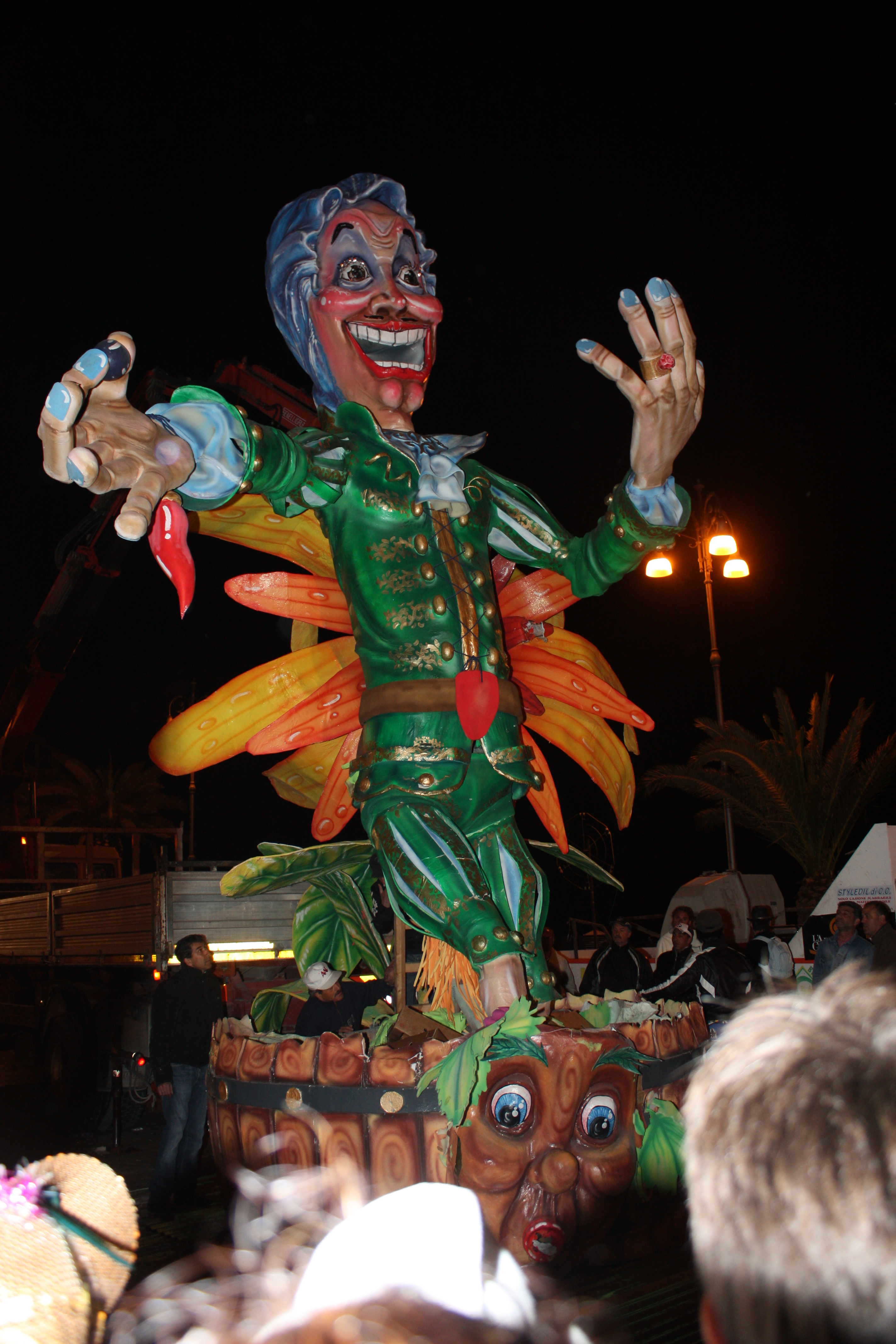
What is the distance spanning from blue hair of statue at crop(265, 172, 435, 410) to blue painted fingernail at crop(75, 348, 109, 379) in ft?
3.34

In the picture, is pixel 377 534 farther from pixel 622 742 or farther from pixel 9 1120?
pixel 9 1120

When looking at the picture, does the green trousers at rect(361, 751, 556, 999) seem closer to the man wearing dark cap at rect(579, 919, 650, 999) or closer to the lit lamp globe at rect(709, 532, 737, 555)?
the man wearing dark cap at rect(579, 919, 650, 999)

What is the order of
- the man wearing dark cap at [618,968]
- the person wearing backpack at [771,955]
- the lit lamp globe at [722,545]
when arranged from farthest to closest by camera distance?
the lit lamp globe at [722,545], the man wearing dark cap at [618,968], the person wearing backpack at [771,955]

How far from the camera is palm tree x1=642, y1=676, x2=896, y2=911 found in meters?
11.8

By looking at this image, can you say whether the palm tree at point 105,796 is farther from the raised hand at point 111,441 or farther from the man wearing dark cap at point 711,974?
the raised hand at point 111,441

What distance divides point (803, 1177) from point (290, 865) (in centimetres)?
247

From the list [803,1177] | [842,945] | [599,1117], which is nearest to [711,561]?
[842,945]

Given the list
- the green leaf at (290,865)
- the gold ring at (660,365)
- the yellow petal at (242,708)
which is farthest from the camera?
the green leaf at (290,865)

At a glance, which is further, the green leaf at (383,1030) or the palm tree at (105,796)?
the palm tree at (105,796)

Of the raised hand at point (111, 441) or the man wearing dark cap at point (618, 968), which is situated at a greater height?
the raised hand at point (111, 441)

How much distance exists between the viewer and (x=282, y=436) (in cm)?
254

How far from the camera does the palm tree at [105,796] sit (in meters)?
18.6

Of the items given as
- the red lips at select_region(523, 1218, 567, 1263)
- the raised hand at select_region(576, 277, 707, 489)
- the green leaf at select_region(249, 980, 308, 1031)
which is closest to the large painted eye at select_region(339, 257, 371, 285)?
the raised hand at select_region(576, 277, 707, 489)

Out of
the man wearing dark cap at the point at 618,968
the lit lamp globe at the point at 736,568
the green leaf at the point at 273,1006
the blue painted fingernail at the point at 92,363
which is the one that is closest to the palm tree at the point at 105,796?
the lit lamp globe at the point at 736,568
